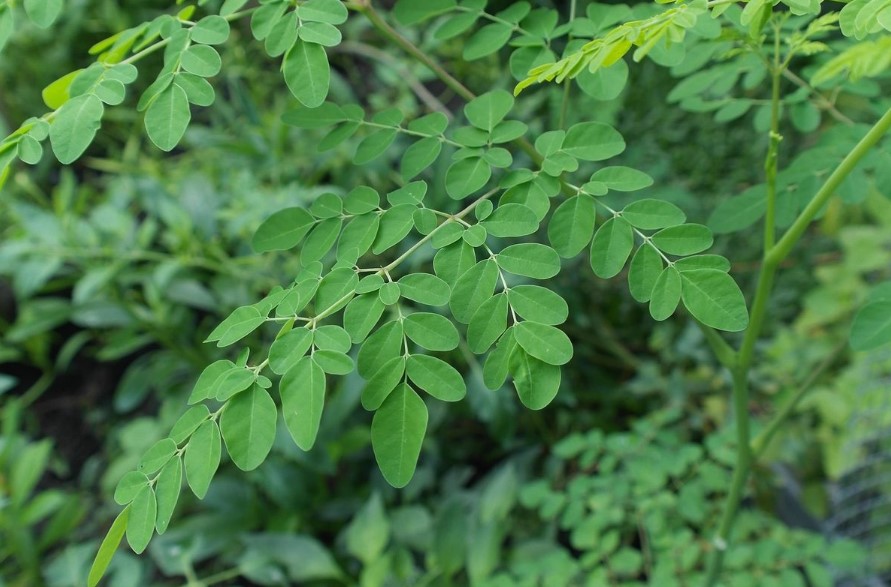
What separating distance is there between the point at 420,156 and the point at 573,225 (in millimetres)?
200

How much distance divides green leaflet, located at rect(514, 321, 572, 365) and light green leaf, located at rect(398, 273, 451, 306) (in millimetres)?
72

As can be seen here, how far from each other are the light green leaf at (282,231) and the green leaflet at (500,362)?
0.26m

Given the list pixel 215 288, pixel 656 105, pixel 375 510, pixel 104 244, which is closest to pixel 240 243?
pixel 215 288

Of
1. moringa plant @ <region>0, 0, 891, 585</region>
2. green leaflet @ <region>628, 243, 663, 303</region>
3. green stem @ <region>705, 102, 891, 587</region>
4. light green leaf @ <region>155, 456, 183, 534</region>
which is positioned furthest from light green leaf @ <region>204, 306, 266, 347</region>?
green stem @ <region>705, 102, 891, 587</region>

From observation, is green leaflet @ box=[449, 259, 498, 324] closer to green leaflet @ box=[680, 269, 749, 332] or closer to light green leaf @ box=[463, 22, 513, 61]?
green leaflet @ box=[680, 269, 749, 332]

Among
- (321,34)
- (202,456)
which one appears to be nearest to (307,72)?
(321,34)

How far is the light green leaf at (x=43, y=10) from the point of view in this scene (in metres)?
0.75

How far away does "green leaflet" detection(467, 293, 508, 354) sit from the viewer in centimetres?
66

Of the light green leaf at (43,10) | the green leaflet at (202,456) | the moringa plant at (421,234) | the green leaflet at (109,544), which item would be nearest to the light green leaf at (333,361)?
the moringa plant at (421,234)

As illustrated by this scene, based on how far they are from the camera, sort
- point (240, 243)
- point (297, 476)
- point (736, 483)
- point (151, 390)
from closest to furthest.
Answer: point (736, 483) → point (297, 476) → point (240, 243) → point (151, 390)

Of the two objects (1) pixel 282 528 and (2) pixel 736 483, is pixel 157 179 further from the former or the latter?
(2) pixel 736 483

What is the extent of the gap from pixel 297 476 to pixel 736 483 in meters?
1.00

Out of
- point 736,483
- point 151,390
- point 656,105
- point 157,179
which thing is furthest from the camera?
point 151,390

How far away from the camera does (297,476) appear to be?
5.52ft
